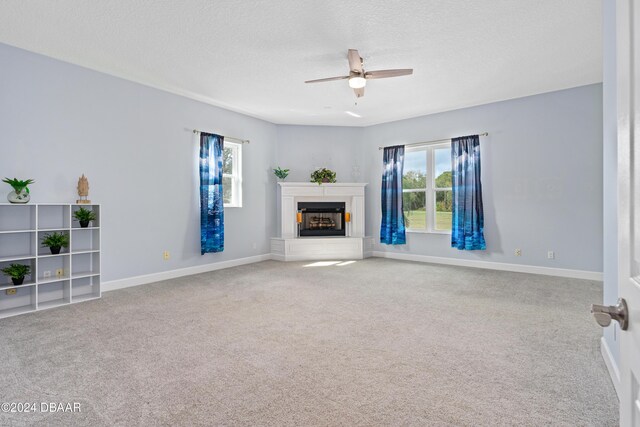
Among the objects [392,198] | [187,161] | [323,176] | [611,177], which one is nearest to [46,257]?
[187,161]

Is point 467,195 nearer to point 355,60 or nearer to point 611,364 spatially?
point 355,60

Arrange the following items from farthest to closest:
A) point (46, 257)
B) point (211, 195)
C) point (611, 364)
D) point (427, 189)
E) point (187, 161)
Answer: point (427, 189) → point (211, 195) → point (187, 161) → point (46, 257) → point (611, 364)

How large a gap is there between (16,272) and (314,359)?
334cm

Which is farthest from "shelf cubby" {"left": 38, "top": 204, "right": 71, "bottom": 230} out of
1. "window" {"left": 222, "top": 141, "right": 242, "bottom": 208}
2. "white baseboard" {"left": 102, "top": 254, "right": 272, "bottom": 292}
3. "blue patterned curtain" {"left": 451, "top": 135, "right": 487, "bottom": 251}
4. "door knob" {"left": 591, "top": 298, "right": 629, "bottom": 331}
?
"blue patterned curtain" {"left": 451, "top": 135, "right": 487, "bottom": 251}

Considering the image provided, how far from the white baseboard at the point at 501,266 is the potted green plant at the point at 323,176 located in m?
1.88

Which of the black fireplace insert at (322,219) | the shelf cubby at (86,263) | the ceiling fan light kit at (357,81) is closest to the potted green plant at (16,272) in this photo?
the shelf cubby at (86,263)

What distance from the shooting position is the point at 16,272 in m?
3.55

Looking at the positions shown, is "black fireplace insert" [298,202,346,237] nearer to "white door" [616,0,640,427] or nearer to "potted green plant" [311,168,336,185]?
"potted green plant" [311,168,336,185]

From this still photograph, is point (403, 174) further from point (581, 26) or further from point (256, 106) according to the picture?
point (581, 26)

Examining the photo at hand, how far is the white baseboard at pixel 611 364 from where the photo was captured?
6.59 feet

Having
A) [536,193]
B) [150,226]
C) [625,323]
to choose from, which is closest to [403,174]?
[536,193]

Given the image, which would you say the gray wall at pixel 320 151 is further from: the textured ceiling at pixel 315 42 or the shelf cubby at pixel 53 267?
the shelf cubby at pixel 53 267

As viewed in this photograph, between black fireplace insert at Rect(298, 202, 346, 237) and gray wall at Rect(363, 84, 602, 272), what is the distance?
86.2 inches

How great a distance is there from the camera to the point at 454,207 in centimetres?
618
